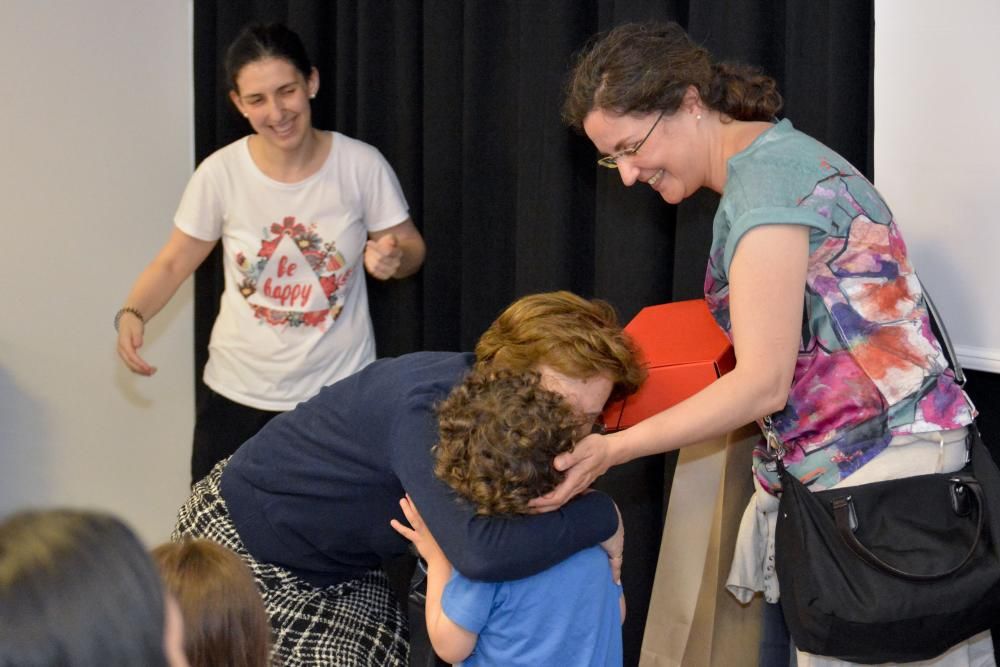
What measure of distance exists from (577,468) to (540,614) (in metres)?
0.21

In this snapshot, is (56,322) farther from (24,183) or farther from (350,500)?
(350,500)

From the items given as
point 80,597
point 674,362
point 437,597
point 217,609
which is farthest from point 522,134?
point 80,597

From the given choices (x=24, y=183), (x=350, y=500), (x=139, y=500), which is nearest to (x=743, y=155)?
(x=350, y=500)

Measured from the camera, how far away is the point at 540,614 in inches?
59.1

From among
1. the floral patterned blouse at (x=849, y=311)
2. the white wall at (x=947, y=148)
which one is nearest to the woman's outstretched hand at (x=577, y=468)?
the floral patterned blouse at (x=849, y=311)

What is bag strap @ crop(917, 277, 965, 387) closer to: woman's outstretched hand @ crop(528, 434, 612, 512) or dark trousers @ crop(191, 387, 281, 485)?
woman's outstretched hand @ crop(528, 434, 612, 512)

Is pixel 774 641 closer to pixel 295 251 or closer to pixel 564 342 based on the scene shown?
pixel 564 342

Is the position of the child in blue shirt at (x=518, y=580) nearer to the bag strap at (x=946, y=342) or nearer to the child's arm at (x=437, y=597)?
the child's arm at (x=437, y=597)

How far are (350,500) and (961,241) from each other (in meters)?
1.05

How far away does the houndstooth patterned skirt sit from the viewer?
1591 millimetres

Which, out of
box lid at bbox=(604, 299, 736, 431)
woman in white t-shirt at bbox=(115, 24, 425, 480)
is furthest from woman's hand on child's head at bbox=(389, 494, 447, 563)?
woman in white t-shirt at bbox=(115, 24, 425, 480)

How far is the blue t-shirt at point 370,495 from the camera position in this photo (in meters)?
1.43

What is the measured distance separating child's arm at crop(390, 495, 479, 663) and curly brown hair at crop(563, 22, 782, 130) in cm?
65

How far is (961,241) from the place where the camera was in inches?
71.5
